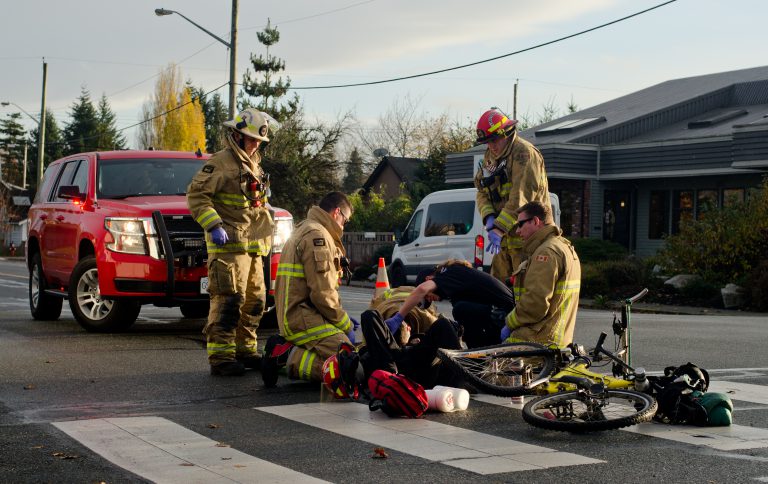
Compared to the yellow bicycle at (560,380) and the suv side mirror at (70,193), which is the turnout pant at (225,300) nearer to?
the yellow bicycle at (560,380)

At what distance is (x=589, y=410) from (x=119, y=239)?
6.52 metres

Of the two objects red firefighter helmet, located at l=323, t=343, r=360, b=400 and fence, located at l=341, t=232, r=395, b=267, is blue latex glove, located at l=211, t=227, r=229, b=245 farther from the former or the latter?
fence, located at l=341, t=232, r=395, b=267

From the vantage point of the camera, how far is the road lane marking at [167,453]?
211 inches

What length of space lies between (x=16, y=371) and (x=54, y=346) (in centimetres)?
184

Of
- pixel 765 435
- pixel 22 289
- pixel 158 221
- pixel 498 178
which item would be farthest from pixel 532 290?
A: pixel 22 289

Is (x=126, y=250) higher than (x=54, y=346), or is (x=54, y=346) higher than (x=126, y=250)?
(x=126, y=250)

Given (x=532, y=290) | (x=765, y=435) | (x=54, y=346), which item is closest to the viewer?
(x=765, y=435)

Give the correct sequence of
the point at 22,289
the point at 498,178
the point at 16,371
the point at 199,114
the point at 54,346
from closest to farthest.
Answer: the point at 16,371
the point at 498,178
the point at 54,346
the point at 22,289
the point at 199,114

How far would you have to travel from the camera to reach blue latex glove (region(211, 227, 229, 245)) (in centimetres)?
917

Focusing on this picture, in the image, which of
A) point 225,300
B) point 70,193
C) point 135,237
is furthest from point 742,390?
point 70,193

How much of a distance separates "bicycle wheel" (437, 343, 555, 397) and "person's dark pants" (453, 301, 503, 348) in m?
1.02

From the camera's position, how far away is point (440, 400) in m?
7.33

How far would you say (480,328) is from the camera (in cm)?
854

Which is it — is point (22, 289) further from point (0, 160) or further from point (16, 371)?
point (0, 160)
